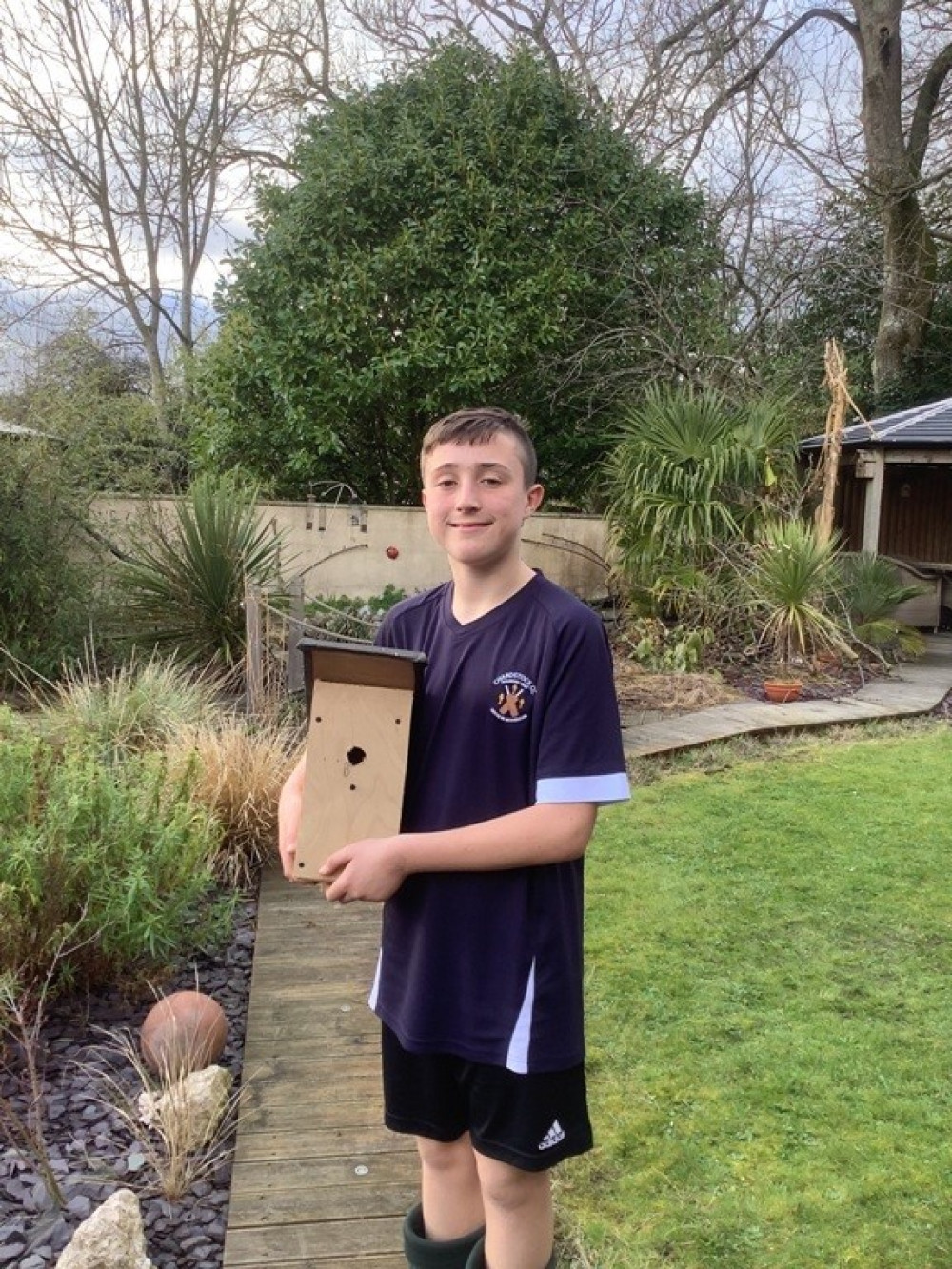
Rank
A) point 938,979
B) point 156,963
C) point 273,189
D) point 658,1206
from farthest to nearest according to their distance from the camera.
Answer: point 273,189
point 938,979
point 156,963
point 658,1206

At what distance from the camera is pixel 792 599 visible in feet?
28.2

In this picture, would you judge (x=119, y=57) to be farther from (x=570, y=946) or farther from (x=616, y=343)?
(x=570, y=946)

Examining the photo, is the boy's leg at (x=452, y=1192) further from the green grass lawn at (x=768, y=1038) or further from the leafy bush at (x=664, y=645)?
the leafy bush at (x=664, y=645)

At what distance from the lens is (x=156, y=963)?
3.10 m

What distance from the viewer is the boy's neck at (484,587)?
5.24 feet

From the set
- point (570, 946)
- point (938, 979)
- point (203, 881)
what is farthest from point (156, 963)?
point (938, 979)

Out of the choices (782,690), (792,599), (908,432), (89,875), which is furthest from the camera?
(908,432)

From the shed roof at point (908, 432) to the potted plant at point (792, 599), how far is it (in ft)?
9.01

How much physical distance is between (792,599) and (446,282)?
14.5 feet

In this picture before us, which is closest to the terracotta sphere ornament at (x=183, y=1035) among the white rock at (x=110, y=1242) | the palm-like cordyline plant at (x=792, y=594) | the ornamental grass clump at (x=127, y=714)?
the white rock at (x=110, y=1242)

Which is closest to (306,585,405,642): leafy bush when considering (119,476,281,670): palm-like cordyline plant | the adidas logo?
(119,476,281,670): palm-like cordyline plant

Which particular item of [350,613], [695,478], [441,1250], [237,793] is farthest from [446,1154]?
[695,478]

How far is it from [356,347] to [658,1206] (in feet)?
28.1

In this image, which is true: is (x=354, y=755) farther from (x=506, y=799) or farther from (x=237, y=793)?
(x=237, y=793)
